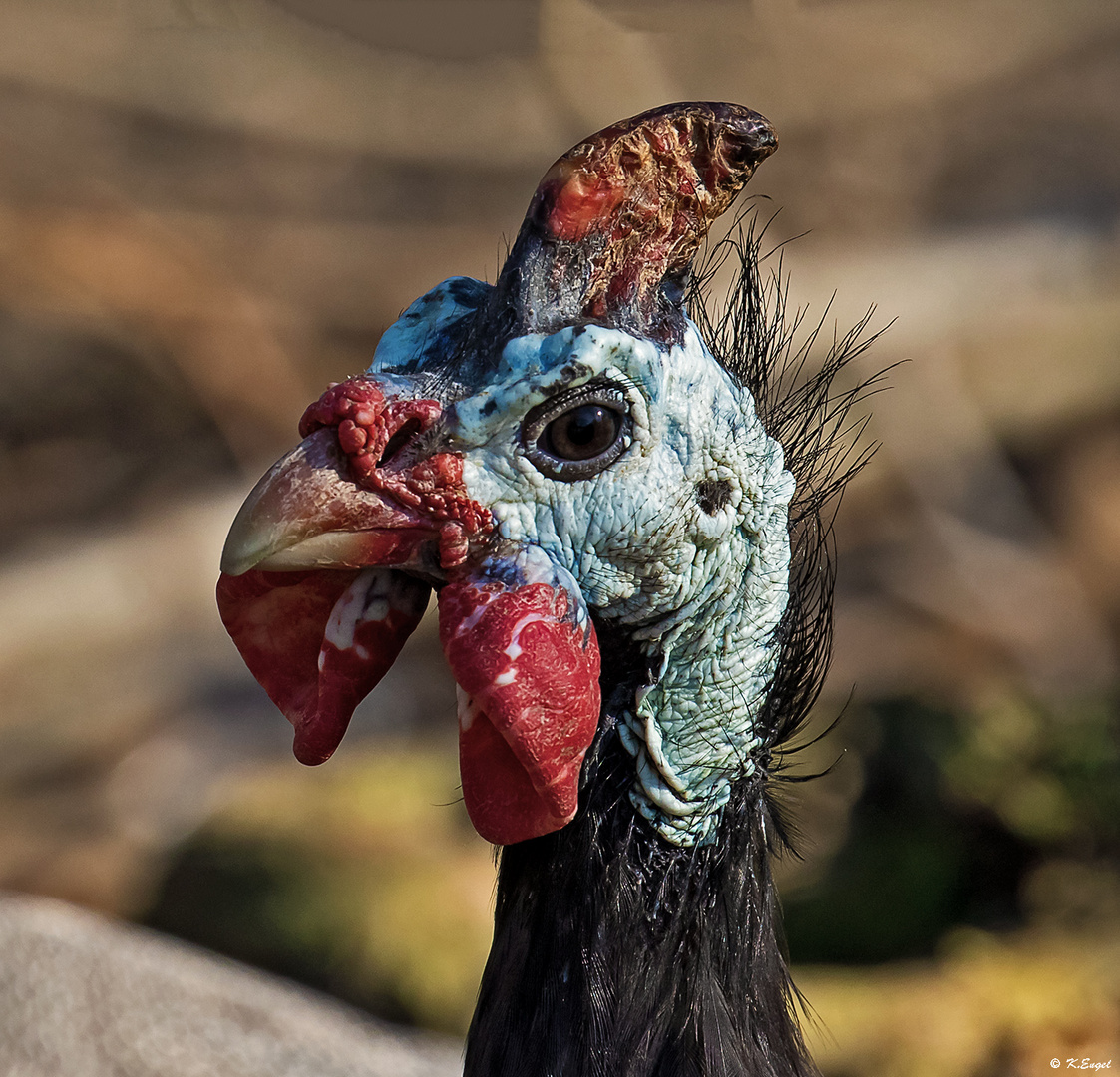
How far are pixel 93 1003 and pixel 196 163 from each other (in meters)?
4.27

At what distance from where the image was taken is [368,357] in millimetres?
6289

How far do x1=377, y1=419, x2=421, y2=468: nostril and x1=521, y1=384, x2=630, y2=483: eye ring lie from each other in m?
0.15

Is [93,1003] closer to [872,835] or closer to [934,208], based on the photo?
[872,835]

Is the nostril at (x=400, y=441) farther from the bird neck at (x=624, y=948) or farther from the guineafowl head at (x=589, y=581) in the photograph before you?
the bird neck at (x=624, y=948)

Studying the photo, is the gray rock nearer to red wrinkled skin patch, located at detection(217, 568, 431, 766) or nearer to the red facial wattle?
red wrinkled skin patch, located at detection(217, 568, 431, 766)

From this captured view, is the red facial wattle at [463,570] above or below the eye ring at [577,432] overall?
below

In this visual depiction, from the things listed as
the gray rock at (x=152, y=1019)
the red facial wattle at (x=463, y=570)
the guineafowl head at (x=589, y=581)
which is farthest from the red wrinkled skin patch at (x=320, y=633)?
the gray rock at (x=152, y=1019)

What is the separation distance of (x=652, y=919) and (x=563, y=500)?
0.65m

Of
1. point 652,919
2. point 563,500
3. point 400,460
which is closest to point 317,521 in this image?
point 400,460

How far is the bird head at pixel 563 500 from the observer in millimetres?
1751

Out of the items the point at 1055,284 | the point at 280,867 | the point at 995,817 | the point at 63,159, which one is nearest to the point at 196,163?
the point at 63,159

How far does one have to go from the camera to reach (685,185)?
184cm

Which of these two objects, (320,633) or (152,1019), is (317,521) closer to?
(320,633)

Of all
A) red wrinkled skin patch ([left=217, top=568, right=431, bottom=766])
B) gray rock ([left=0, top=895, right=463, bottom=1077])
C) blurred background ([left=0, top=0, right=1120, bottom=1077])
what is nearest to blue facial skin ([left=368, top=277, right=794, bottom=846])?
red wrinkled skin patch ([left=217, top=568, right=431, bottom=766])
